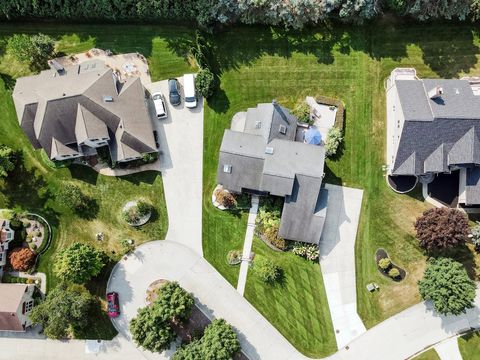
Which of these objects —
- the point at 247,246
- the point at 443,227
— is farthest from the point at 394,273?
the point at 247,246

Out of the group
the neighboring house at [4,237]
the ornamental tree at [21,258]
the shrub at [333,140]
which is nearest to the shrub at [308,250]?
the shrub at [333,140]

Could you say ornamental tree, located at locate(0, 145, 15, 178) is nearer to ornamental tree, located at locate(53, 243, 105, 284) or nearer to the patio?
the patio

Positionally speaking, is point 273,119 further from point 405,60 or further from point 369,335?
point 369,335

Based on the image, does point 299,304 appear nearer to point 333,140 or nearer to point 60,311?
point 333,140

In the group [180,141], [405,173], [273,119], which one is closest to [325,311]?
[405,173]

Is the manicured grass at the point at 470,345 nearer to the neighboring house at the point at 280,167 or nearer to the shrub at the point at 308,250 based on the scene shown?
the shrub at the point at 308,250
